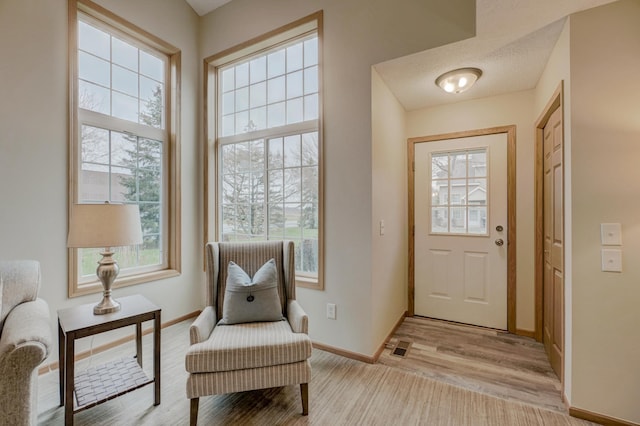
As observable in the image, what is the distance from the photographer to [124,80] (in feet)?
8.80

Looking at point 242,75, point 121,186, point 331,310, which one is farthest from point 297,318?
point 242,75

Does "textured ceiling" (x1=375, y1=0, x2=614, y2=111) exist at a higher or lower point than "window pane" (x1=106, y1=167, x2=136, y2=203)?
higher

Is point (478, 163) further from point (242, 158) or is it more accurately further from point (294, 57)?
point (242, 158)

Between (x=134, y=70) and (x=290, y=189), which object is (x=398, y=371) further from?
(x=134, y=70)

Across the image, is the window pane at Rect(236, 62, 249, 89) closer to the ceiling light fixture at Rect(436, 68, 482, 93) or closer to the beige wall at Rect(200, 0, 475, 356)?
the beige wall at Rect(200, 0, 475, 356)

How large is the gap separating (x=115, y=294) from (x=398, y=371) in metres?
2.42

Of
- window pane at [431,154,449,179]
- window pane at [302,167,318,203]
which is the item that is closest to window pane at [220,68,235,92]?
window pane at [302,167,318,203]

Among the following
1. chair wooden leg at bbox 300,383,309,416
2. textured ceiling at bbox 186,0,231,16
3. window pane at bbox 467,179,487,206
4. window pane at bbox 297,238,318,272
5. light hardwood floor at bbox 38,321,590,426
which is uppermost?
textured ceiling at bbox 186,0,231,16

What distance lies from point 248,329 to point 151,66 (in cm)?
274

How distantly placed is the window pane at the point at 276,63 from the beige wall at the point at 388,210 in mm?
1035

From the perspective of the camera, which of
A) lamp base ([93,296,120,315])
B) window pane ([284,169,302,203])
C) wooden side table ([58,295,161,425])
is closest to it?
wooden side table ([58,295,161,425])

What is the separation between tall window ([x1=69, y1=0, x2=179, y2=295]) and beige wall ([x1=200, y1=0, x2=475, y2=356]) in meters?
1.54

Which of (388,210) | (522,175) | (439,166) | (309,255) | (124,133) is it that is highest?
(124,133)

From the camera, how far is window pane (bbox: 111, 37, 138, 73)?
2621mm
